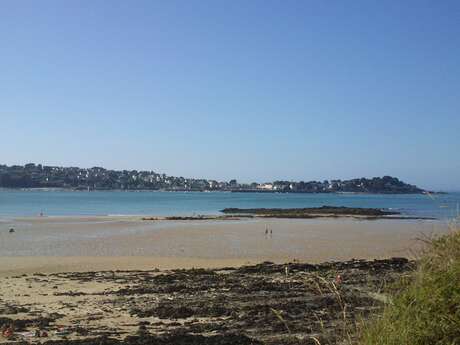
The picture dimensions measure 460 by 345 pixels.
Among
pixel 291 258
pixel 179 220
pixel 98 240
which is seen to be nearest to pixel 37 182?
pixel 179 220

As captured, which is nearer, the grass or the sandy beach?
the grass

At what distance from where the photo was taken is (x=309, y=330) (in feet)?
27.5

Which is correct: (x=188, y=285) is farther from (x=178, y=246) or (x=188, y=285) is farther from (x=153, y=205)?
(x=153, y=205)

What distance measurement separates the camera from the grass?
3275mm

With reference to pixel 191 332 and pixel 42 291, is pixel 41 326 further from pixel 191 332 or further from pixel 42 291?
pixel 42 291

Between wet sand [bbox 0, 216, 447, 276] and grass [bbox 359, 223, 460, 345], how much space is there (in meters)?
11.5

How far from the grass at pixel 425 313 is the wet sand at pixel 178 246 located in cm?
1152

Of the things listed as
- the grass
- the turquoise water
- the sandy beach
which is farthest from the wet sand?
the grass

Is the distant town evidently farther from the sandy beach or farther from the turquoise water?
the sandy beach

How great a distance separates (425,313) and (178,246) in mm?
23608

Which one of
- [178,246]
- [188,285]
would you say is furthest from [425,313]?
[178,246]

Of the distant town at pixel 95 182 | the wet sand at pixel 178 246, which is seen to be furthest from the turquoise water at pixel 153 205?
the distant town at pixel 95 182

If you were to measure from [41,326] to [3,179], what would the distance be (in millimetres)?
169926

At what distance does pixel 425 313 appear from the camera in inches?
132
